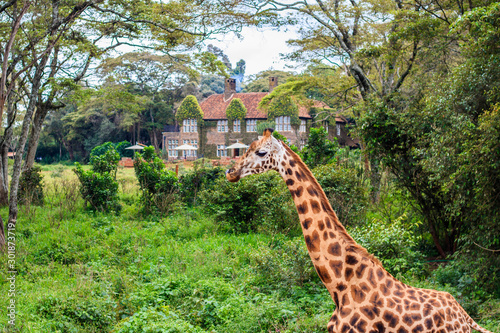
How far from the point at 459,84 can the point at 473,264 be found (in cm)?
276

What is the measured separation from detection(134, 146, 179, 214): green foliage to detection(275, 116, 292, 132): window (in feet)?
69.7

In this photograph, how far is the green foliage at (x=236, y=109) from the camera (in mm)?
33375

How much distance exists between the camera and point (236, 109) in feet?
110

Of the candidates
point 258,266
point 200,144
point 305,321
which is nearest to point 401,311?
point 305,321

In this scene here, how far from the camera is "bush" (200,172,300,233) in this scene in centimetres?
964

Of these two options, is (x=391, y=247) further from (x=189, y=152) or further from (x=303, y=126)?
(x=189, y=152)

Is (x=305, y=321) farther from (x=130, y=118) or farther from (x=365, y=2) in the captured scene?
(x=130, y=118)

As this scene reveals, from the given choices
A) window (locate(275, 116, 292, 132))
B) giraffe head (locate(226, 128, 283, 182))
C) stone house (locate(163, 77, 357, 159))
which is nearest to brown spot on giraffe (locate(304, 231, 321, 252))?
giraffe head (locate(226, 128, 283, 182))

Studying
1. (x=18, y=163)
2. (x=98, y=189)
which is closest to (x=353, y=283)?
(x=18, y=163)

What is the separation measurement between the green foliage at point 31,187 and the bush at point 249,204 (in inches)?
208

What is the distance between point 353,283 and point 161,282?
4.16m

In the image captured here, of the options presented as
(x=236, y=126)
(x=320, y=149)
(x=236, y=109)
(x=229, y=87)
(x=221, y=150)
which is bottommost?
(x=221, y=150)

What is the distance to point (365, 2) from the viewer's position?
15.1 m

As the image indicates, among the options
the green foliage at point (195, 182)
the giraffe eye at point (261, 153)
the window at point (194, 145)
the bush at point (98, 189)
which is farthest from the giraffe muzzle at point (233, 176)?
the window at point (194, 145)
